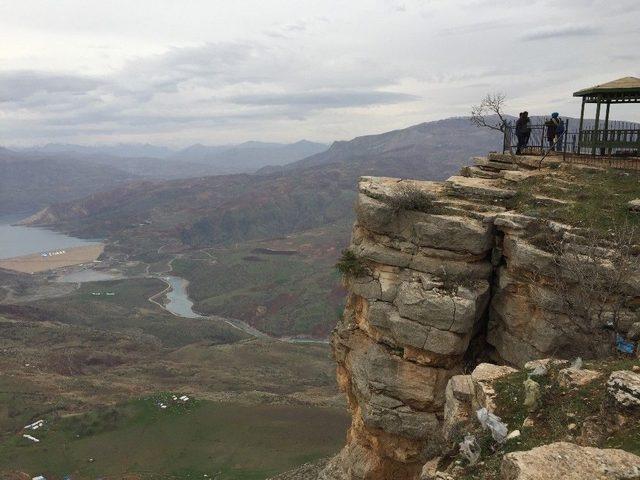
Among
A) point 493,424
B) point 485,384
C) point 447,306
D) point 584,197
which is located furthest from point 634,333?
point 493,424

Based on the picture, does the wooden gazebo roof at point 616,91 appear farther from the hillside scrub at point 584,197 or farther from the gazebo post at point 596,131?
the hillside scrub at point 584,197

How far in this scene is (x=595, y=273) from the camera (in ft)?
61.6

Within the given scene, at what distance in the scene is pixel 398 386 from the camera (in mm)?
24250

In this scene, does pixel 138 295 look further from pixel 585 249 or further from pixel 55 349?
pixel 585 249

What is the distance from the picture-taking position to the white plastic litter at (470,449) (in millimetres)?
12109

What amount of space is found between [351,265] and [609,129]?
16.1 meters

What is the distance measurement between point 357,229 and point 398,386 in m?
8.67

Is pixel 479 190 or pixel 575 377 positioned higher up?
A: pixel 479 190

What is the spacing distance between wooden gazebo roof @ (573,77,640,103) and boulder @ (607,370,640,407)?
1950cm

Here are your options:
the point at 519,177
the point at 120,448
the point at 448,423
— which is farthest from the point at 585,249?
the point at 120,448

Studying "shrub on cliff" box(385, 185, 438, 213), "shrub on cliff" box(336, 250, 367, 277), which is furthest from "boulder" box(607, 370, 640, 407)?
"shrub on cliff" box(336, 250, 367, 277)

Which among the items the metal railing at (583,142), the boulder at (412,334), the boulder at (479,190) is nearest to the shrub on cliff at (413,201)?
the boulder at (479,190)

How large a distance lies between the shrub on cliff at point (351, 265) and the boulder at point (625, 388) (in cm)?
1471

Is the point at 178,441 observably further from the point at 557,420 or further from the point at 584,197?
the point at 557,420
